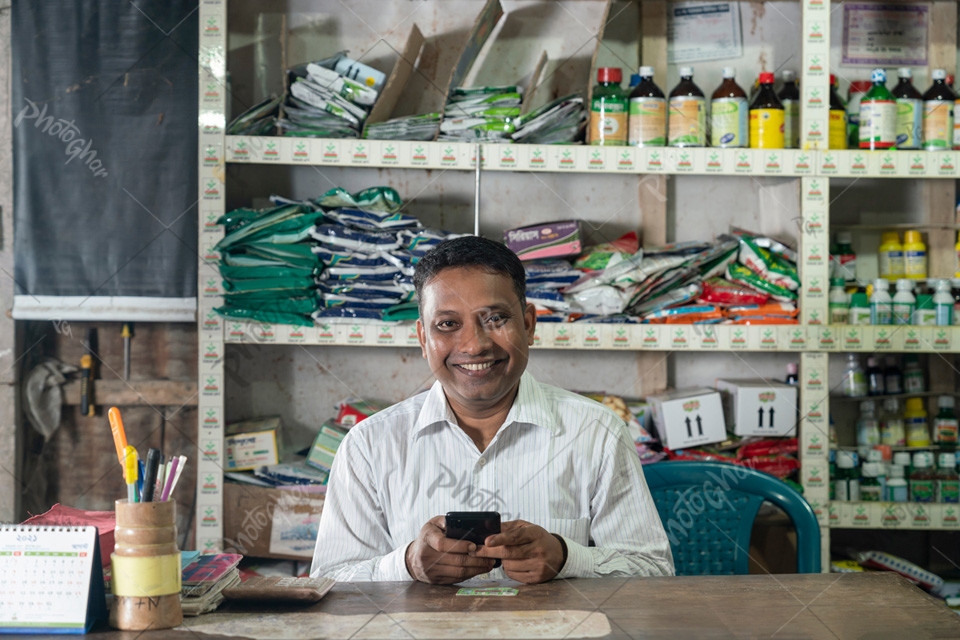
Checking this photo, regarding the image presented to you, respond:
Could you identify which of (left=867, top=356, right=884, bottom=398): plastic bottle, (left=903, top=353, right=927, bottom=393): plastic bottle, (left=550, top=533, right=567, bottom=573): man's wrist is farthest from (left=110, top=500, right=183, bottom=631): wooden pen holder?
(left=903, top=353, right=927, bottom=393): plastic bottle

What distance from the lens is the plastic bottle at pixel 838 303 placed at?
2.98 m

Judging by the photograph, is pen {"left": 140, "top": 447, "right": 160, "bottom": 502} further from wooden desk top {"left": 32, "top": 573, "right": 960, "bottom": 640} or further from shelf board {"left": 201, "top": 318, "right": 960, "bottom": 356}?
shelf board {"left": 201, "top": 318, "right": 960, "bottom": 356}

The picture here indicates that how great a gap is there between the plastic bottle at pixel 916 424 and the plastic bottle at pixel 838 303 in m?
0.49

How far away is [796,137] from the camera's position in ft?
10.4

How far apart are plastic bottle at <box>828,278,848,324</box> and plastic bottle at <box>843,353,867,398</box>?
312 millimetres

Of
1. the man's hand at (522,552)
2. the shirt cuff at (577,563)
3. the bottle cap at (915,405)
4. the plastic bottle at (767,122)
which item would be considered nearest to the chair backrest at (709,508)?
the shirt cuff at (577,563)

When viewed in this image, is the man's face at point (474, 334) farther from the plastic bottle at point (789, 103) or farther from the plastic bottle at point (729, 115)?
the plastic bottle at point (789, 103)

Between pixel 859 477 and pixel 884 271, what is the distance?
0.80m

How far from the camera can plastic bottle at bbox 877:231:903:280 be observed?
3.14m

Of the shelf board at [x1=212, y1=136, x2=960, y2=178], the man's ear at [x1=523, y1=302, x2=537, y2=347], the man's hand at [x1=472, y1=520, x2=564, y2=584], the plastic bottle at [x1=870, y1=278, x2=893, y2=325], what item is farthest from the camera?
the plastic bottle at [x1=870, y1=278, x2=893, y2=325]

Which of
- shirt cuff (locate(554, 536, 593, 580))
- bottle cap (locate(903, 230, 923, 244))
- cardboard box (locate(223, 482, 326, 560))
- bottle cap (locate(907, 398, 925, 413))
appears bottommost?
Answer: cardboard box (locate(223, 482, 326, 560))

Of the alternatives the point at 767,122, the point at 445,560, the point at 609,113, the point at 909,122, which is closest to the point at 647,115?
the point at 609,113

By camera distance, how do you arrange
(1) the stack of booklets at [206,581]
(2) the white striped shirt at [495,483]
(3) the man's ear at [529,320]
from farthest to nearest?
(3) the man's ear at [529,320] < (2) the white striped shirt at [495,483] < (1) the stack of booklets at [206,581]

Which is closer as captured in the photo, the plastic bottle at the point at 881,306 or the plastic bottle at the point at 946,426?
the plastic bottle at the point at 881,306
